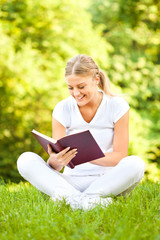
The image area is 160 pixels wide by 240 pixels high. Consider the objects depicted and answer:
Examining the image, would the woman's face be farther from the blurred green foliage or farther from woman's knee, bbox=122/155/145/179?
the blurred green foliage

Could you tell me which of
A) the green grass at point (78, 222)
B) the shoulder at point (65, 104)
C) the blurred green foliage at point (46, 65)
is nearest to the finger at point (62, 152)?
the green grass at point (78, 222)

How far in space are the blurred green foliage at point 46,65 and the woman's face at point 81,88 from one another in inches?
187

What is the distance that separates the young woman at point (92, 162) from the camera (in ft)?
8.39

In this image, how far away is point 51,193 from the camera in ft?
8.64

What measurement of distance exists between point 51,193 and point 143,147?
21.2 feet

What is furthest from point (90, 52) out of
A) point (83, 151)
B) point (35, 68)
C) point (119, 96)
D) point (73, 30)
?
point (83, 151)

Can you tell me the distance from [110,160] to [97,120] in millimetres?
385

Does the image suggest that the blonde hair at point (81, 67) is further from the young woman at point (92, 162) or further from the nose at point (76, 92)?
the nose at point (76, 92)

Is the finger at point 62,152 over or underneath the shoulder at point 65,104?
underneath

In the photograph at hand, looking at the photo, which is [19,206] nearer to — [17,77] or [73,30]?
[17,77]

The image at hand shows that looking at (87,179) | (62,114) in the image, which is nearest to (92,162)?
(87,179)

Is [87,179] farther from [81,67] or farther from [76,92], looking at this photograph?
[81,67]

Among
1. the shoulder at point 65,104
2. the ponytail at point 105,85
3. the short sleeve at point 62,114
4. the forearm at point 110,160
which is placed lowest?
the forearm at point 110,160

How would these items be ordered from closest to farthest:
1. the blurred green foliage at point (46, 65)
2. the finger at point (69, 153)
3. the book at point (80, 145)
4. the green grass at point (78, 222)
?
1. the green grass at point (78, 222)
2. the book at point (80, 145)
3. the finger at point (69, 153)
4. the blurred green foliage at point (46, 65)
